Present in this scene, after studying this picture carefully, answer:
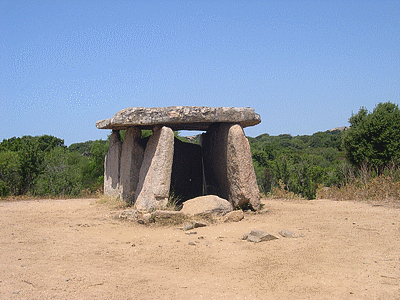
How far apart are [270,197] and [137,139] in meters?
4.41

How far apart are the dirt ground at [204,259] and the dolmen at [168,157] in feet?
2.96

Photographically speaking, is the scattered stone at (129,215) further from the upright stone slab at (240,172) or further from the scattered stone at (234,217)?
the upright stone slab at (240,172)

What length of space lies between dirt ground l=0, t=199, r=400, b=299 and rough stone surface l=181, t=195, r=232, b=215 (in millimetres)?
509

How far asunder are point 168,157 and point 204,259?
329 cm

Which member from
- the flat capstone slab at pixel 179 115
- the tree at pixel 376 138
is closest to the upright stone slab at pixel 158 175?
the flat capstone slab at pixel 179 115

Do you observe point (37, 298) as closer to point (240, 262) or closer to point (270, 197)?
point (240, 262)

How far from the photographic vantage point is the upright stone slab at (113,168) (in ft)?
31.6

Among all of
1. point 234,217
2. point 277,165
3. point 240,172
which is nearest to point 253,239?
point 234,217

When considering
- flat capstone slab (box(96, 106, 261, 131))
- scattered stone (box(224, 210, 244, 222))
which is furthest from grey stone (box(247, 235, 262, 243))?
flat capstone slab (box(96, 106, 261, 131))

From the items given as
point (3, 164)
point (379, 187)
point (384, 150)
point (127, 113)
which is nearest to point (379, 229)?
point (379, 187)

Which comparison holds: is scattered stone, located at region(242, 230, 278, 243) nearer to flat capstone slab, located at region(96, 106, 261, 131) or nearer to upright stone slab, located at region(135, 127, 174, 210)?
upright stone slab, located at region(135, 127, 174, 210)

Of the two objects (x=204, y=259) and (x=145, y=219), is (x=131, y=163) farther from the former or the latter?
(x=204, y=259)

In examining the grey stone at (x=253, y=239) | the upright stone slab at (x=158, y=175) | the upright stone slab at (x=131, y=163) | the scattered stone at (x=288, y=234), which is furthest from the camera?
the upright stone slab at (x=131, y=163)

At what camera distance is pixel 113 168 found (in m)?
9.83
